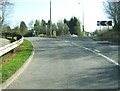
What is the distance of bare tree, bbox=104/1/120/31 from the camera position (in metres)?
50.2

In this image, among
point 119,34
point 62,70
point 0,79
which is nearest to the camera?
point 0,79

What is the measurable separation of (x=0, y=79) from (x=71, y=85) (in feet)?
8.16

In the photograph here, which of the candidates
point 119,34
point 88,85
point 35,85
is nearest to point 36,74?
point 35,85

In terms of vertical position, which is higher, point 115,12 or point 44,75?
point 115,12

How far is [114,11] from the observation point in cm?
5253

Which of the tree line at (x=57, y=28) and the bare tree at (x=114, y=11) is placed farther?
the tree line at (x=57, y=28)

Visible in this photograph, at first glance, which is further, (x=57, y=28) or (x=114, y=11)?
(x=57, y=28)

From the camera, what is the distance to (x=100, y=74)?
40.7 feet

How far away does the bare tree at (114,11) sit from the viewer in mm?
50250

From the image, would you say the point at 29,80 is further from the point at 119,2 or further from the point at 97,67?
the point at 119,2

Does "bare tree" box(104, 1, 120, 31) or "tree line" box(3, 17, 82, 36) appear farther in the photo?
"tree line" box(3, 17, 82, 36)

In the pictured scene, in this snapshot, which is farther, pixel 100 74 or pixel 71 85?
pixel 100 74

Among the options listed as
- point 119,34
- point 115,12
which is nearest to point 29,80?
point 119,34

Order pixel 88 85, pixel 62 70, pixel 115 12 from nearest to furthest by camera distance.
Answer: pixel 88 85 → pixel 62 70 → pixel 115 12
